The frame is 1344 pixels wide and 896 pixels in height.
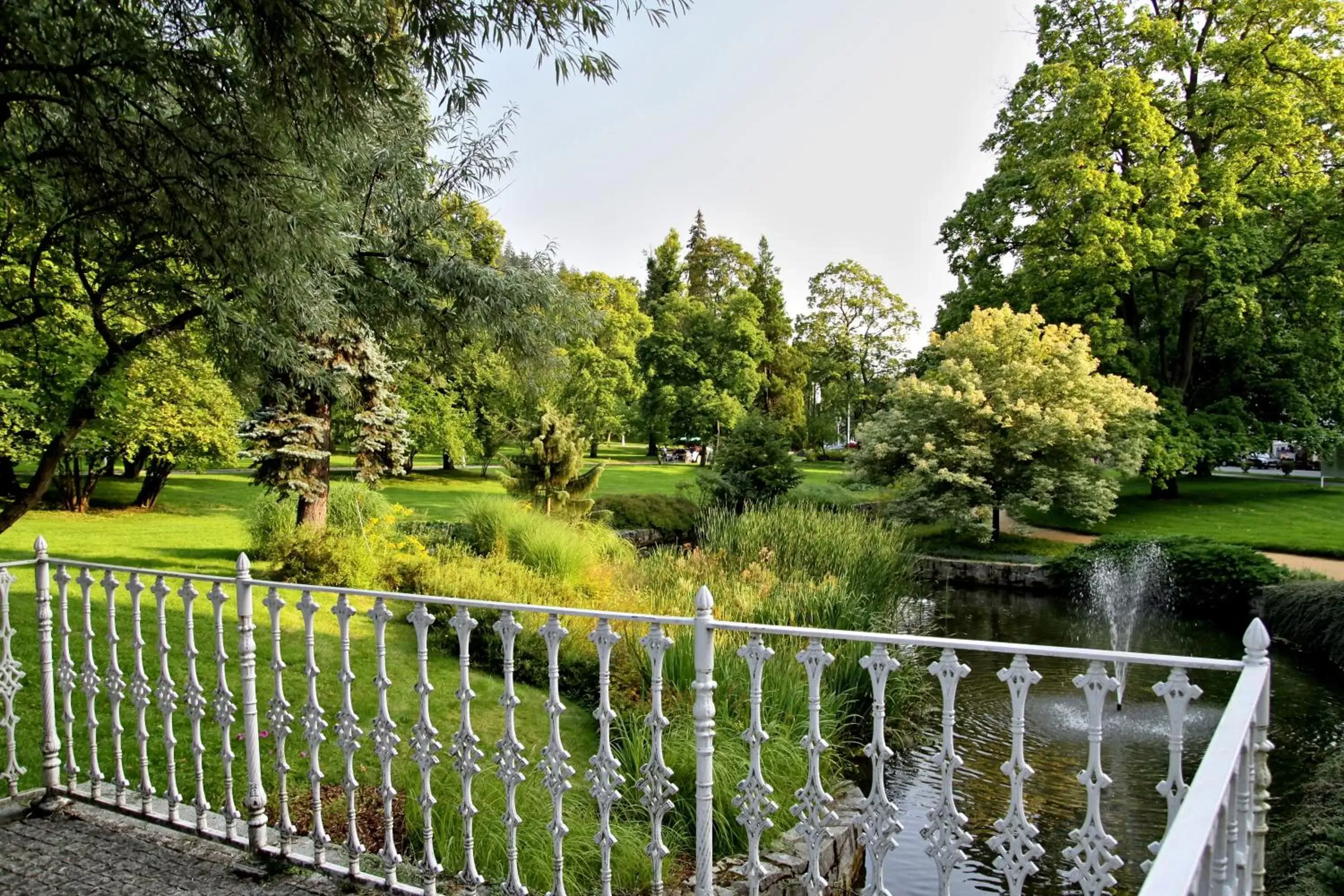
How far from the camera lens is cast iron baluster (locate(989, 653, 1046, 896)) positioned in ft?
7.16

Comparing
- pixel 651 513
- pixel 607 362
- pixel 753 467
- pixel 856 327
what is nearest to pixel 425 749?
pixel 651 513

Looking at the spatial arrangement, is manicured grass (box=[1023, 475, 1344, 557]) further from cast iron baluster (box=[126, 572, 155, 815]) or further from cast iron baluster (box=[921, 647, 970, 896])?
cast iron baluster (box=[126, 572, 155, 815])

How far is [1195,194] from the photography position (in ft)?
55.2

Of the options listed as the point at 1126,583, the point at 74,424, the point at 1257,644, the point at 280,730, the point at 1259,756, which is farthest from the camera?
the point at 1126,583

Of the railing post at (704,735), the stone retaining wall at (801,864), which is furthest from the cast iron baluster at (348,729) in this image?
the stone retaining wall at (801,864)

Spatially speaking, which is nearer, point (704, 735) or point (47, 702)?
point (704, 735)

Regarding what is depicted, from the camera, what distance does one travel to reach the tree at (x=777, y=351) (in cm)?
3944

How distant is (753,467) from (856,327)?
2113 centimetres

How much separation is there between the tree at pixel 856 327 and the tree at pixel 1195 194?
17.9 m

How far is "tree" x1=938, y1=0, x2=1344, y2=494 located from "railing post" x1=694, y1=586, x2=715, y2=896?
1693 centimetres

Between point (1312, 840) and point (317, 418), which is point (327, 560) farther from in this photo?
point (1312, 840)

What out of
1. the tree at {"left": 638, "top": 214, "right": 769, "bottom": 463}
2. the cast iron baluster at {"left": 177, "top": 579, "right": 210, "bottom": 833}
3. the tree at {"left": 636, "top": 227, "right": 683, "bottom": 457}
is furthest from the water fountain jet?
the tree at {"left": 636, "top": 227, "right": 683, "bottom": 457}

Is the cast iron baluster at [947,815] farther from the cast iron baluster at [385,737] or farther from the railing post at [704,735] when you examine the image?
the cast iron baluster at [385,737]

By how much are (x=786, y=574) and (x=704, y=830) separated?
7.21m
